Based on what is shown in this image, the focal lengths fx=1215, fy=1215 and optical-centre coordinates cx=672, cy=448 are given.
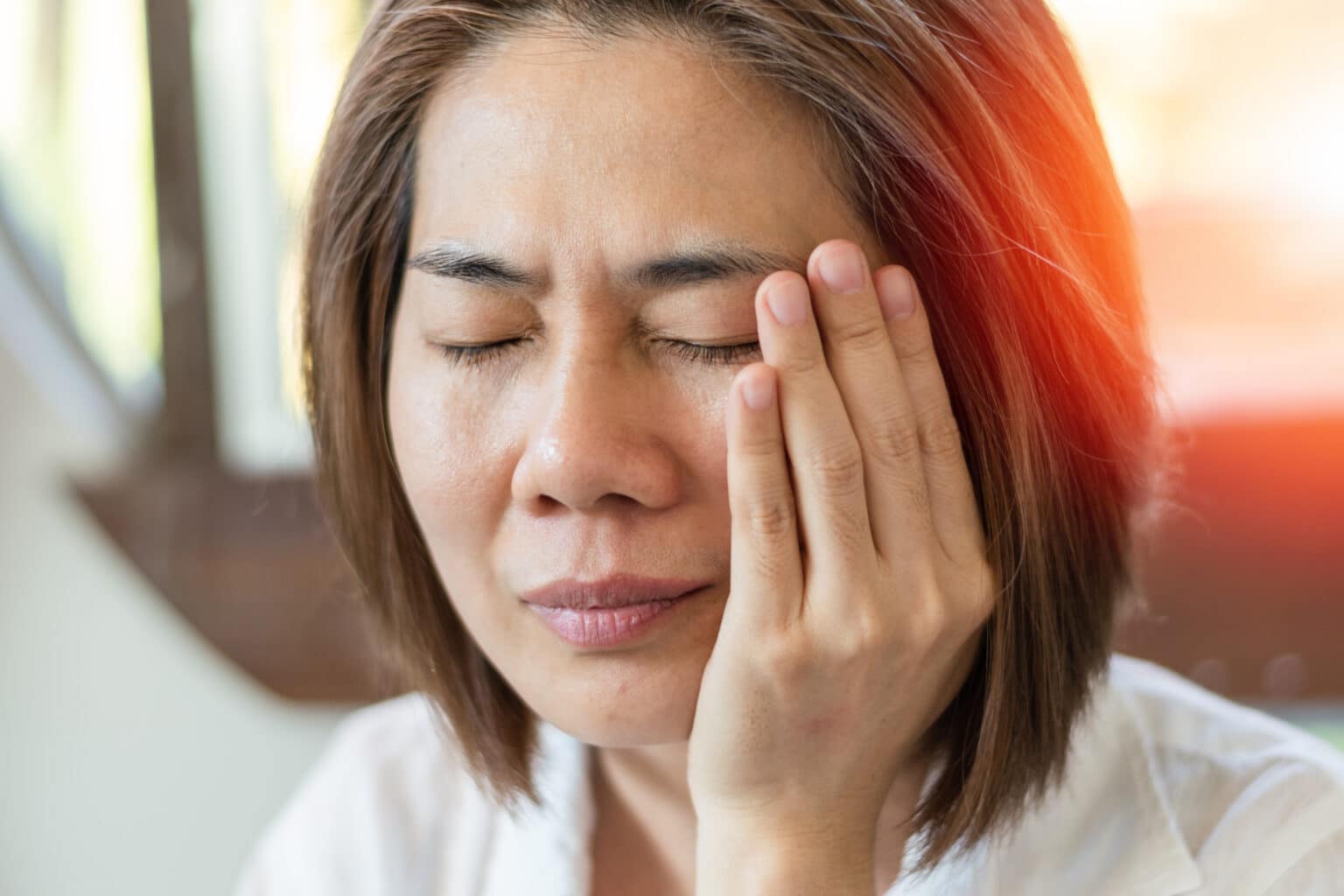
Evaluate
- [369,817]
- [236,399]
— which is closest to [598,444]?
[369,817]

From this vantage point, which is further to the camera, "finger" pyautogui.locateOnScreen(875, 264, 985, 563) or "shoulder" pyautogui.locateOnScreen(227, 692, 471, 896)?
"shoulder" pyautogui.locateOnScreen(227, 692, 471, 896)

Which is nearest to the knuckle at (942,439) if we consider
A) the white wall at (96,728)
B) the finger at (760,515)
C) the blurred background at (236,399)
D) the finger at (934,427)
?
the finger at (934,427)

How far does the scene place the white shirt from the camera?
0.97 meters

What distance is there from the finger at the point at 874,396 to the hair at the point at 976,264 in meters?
0.07

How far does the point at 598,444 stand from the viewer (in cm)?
81

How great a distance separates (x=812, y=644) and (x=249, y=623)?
1318 mm

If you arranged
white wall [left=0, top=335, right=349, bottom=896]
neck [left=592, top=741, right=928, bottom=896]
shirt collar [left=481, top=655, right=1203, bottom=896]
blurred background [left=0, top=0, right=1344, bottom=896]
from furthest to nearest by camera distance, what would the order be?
white wall [left=0, top=335, right=349, bottom=896]
blurred background [left=0, top=0, right=1344, bottom=896]
neck [left=592, top=741, right=928, bottom=896]
shirt collar [left=481, top=655, right=1203, bottom=896]

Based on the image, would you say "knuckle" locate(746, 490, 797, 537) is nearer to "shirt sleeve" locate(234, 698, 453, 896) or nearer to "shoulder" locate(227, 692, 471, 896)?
"shoulder" locate(227, 692, 471, 896)

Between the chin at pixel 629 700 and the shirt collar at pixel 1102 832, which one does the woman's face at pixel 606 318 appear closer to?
the chin at pixel 629 700

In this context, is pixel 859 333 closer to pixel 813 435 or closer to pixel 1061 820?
pixel 813 435

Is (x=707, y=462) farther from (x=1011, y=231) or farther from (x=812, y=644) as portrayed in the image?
(x=1011, y=231)

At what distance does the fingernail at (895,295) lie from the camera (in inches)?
33.1

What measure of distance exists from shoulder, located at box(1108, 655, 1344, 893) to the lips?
0.48m

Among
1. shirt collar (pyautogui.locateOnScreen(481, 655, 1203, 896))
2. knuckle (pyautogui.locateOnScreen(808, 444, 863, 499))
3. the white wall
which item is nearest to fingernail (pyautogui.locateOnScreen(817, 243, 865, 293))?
knuckle (pyautogui.locateOnScreen(808, 444, 863, 499))
